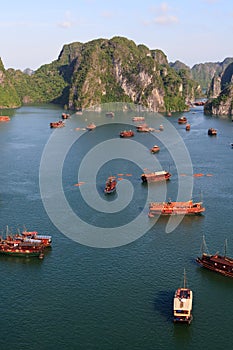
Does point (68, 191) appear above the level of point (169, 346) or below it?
above

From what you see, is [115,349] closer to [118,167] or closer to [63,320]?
[63,320]

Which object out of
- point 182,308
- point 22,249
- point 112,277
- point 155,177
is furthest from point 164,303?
point 155,177

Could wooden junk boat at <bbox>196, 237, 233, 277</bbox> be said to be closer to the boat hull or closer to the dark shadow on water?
the boat hull

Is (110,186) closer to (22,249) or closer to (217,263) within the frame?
(22,249)

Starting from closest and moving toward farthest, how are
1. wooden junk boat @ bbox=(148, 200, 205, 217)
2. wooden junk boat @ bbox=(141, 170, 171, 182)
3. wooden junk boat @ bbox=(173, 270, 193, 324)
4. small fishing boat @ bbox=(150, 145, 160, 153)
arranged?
wooden junk boat @ bbox=(173, 270, 193, 324) < wooden junk boat @ bbox=(148, 200, 205, 217) < wooden junk boat @ bbox=(141, 170, 171, 182) < small fishing boat @ bbox=(150, 145, 160, 153)

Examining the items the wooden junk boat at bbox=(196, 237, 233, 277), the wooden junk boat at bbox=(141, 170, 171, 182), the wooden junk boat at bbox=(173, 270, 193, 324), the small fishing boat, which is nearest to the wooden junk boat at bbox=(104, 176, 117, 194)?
the wooden junk boat at bbox=(141, 170, 171, 182)

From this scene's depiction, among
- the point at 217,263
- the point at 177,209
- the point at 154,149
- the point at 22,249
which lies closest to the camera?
the point at 217,263

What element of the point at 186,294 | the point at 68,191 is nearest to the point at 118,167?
the point at 68,191

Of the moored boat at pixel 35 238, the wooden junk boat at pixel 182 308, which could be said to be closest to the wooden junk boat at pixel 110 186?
the moored boat at pixel 35 238

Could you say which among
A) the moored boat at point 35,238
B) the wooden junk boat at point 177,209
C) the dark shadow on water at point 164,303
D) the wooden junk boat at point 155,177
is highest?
the wooden junk boat at point 155,177

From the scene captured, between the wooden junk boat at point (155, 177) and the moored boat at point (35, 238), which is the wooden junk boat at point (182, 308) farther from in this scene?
the wooden junk boat at point (155, 177)

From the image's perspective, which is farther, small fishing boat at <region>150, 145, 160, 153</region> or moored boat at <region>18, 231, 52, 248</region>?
small fishing boat at <region>150, 145, 160, 153</region>
